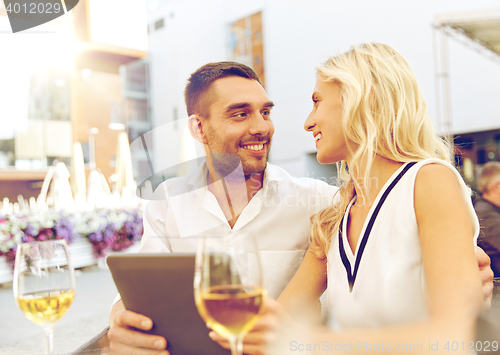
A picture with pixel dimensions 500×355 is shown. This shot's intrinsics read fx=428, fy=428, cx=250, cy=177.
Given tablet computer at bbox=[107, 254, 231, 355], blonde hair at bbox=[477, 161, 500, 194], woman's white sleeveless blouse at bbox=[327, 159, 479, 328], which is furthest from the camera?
blonde hair at bbox=[477, 161, 500, 194]

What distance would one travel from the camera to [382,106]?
3.49ft

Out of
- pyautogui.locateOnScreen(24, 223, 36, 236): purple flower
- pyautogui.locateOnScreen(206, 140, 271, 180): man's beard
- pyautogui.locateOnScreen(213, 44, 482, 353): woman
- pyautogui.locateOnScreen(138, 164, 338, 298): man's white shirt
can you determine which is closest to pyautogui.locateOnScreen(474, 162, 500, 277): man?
pyautogui.locateOnScreen(138, 164, 338, 298): man's white shirt

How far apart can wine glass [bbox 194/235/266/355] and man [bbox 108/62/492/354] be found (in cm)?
88

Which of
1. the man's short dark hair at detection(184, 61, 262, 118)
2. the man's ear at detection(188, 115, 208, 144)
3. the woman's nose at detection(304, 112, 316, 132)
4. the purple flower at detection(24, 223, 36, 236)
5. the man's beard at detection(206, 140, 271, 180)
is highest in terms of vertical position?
the man's short dark hair at detection(184, 61, 262, 118)

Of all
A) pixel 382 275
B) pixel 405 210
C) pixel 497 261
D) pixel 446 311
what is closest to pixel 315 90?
pixel 405 210

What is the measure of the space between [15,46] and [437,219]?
9633 millimetres

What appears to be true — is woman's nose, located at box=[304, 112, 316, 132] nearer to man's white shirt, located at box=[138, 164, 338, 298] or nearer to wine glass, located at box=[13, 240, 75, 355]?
man's white shirt, located at box=[138, 164, 338, 298]

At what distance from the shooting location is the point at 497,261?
105 inches

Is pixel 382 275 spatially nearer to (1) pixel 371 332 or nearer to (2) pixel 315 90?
(1) pixel 371 332

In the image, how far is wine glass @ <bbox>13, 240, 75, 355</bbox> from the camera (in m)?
0.73

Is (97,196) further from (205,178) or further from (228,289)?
(228,289)

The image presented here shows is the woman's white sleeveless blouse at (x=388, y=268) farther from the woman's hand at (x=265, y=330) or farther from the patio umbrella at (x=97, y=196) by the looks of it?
the patio umbrella at (x=97, y=196)

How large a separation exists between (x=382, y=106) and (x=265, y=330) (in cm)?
65

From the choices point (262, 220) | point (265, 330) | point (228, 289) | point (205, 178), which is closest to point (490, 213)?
point (262, 220)
